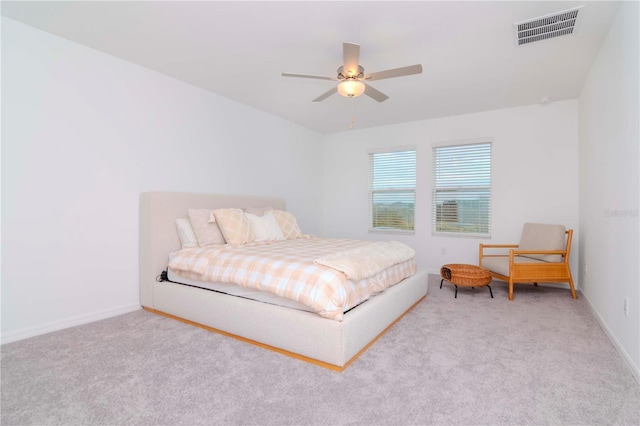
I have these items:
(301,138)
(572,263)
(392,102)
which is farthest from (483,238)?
(301,138)

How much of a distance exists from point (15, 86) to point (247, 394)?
2974 millimetres

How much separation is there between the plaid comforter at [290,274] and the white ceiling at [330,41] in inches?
74.6

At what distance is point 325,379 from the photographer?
76.5 inches

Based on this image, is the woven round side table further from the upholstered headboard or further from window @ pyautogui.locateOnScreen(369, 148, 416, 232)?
the upholstered headboard

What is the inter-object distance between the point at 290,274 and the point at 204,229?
1.55 meters

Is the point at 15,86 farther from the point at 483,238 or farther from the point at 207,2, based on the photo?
the point at 483,238

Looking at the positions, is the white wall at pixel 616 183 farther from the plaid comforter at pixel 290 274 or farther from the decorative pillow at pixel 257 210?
the decorative pillow at pixel 257 210

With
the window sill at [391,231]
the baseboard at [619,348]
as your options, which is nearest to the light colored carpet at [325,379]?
the baseboard at [619,348]

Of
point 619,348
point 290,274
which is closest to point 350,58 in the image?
point 290,274

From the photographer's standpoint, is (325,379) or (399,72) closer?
(325,379)

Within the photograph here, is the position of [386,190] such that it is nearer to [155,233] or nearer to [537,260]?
[537,260]

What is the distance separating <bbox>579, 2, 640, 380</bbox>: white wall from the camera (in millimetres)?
2068

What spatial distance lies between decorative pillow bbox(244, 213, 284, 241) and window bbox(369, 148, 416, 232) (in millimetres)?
2468

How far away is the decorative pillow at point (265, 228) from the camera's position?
12.1ft
